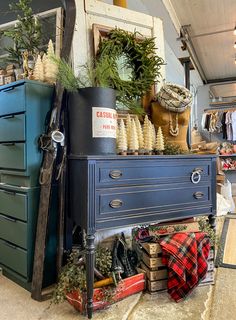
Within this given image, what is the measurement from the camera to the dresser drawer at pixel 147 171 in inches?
61.8

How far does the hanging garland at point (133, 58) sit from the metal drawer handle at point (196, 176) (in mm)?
725

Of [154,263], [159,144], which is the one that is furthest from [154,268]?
[159,144]

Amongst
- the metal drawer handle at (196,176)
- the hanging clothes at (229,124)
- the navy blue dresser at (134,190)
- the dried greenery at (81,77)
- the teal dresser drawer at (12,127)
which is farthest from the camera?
the hanging clothes at (229,124)

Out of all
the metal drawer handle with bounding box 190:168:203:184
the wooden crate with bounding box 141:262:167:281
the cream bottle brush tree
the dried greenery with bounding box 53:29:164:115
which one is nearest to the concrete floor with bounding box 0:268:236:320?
the wooden crate with bounding box 141:262:167:281

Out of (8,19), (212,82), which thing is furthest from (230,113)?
(8,19)

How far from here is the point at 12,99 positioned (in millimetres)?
1856

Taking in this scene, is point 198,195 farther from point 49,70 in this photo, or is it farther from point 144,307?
point 49,70

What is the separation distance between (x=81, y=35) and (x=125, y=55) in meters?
0.36

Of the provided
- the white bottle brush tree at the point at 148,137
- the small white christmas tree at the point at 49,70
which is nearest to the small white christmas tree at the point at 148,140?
the white bottle brush tree at the point at 148,137

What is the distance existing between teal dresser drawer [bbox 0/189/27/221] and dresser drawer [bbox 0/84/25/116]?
22.1 inches

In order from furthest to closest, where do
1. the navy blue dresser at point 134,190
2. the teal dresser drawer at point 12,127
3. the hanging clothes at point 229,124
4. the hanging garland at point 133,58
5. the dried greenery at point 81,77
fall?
the hanging clothes at point 229,124, the hanging garland at point 133,58, the teal dresser drawer at point 12,127, the dried greenery at point 81,77, the navy blue dresser at point 134,190

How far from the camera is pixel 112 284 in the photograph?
5.47 feet

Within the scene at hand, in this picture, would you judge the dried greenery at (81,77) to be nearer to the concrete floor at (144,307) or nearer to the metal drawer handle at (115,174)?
the metal drawer handle at (115,174)

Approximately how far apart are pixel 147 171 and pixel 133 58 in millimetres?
967
